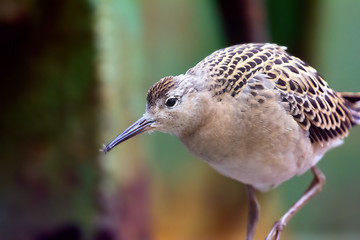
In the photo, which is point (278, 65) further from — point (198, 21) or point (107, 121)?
point (198, 21)

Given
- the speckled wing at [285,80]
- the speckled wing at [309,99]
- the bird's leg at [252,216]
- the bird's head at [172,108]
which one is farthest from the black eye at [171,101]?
the bird's leg at [252,216]

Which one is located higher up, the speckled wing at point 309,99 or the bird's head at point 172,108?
the bird's head at point 172,108

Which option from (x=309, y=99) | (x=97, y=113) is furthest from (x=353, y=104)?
(x=97, y=113)

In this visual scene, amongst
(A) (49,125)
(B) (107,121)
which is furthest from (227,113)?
(A) (49,125)

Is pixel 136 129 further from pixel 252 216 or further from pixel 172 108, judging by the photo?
pixel 252 216

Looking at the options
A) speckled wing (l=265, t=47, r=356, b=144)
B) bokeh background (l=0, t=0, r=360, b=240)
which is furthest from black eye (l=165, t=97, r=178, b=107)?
bokeh background (l=0, t=0, r=360, b=240)

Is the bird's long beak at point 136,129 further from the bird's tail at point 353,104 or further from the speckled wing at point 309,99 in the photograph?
the bird's tail at point 353,104
